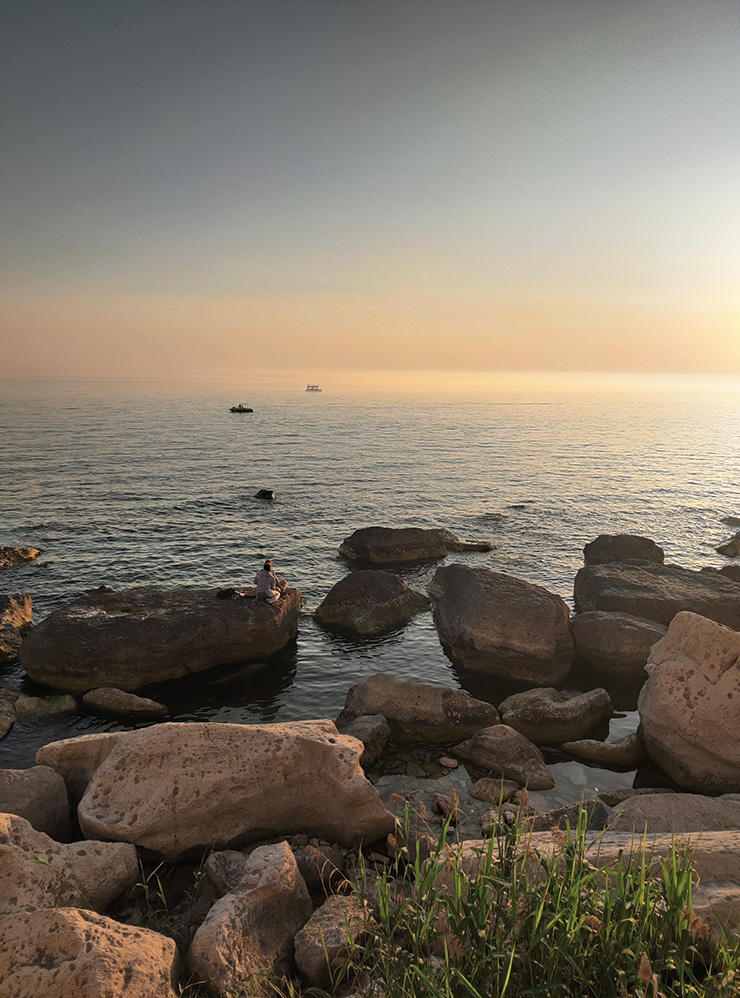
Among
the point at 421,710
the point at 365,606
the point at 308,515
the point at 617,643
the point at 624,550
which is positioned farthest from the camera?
the point at 308,515

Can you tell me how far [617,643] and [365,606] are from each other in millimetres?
8609

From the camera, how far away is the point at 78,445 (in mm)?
68250

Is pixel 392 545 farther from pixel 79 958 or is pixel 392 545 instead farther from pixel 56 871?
pixel 79 958

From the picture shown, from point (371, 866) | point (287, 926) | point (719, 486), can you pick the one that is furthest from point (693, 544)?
point (287, 926)

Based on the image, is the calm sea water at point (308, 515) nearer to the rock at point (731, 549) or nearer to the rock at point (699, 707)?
the rock at point (731, 549)

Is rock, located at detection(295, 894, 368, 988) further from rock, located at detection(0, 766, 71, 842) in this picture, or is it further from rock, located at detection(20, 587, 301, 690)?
rock, located at detection(20, 587, 301, 690)

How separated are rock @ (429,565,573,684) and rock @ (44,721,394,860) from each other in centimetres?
901

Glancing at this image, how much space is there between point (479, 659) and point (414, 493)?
96.0 feet

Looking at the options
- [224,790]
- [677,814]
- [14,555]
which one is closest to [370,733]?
[224,790]

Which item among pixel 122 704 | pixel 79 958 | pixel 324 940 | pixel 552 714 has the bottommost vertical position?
pixel 122 704

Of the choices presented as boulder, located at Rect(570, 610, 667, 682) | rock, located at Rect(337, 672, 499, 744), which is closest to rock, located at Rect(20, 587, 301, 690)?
rock, located at Rect(337, 672, 499, 744)

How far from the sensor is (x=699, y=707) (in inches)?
478

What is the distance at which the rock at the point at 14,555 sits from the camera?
88.4 feet

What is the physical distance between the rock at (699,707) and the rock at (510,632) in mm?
4733
